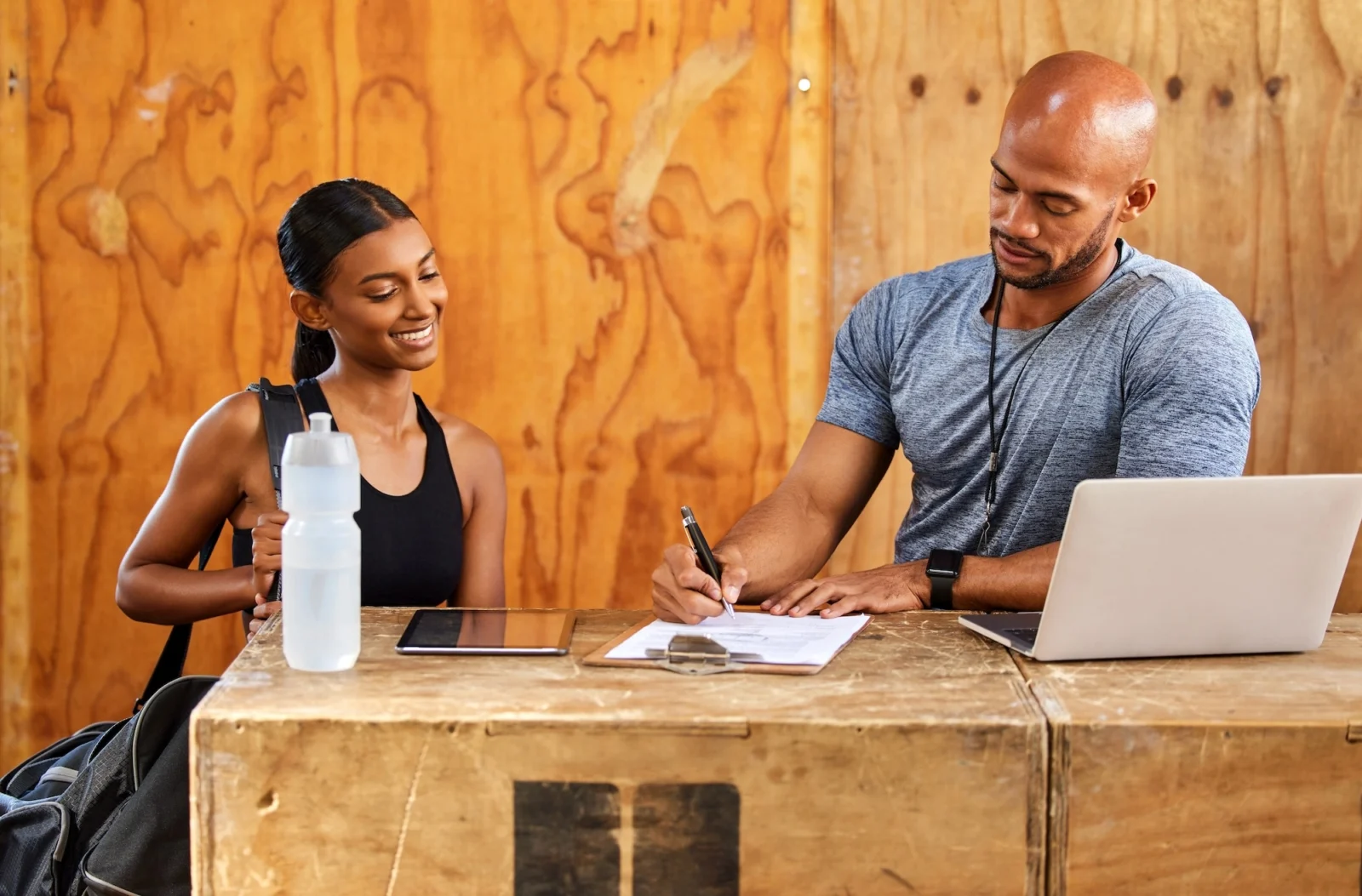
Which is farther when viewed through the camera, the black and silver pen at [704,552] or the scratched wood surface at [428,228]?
the scratched wood surface at [428,228]

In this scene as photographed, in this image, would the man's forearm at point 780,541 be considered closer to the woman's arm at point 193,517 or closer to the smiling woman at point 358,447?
the smiling woman at point 358,447

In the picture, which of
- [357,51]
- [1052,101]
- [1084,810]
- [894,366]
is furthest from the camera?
[357,51]

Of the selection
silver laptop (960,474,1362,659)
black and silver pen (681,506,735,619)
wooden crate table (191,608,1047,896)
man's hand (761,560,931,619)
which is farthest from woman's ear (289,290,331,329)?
silver laptop (960,474,1362,659)

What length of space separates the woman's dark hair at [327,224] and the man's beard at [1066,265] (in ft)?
2.92

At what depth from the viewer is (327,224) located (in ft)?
6.40

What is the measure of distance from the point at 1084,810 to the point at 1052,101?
3.58 ft

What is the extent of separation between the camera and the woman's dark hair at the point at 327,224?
76.7 inches

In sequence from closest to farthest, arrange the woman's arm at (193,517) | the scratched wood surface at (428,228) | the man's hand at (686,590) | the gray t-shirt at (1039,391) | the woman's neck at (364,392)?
the man's hand at (686,590) → the gray t-shirt at (1039,391) → the woman's arm at (193,517) → the woman's neck at (364,392) → the scratched wood surface at (428,228)

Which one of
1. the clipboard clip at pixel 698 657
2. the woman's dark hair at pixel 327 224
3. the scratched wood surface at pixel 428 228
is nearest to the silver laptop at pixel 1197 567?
the clipboard clip at pixel 698 657

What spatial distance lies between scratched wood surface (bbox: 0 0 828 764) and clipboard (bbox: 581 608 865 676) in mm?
1353

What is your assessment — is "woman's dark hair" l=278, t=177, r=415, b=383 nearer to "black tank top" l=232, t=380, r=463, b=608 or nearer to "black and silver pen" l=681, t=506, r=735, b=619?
"black tank top" l=232, t=380, r=463, b=608

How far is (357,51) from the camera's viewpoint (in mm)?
2639

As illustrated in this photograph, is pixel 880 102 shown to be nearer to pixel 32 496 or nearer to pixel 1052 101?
pixel 1052 101

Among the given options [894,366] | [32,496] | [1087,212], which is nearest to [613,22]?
[894,366]
